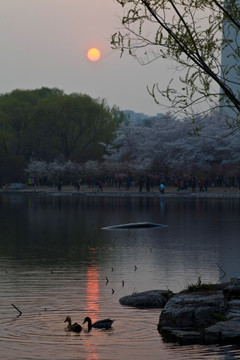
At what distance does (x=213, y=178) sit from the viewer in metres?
128

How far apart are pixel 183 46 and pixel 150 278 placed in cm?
975

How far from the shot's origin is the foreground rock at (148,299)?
2006cm

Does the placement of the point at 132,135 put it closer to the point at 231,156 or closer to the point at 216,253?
the point at 231,156

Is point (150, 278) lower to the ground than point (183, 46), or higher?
lower

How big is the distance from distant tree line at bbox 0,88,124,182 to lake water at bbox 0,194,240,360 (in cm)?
7947

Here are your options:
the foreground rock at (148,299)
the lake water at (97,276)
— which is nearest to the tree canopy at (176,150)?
the lake water at (97,276)

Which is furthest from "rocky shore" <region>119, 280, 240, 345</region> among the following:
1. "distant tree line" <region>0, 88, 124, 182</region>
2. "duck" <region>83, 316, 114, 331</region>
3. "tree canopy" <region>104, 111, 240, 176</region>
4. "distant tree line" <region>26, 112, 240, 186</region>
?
"distant tree line" <region>0, 88, 124, 182</region>

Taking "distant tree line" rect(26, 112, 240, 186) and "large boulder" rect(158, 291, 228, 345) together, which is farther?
"distant tree line" rect(26, 112, 240, 186)

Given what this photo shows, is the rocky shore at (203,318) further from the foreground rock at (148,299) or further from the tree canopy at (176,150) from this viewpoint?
the tree canopy at (176,150)

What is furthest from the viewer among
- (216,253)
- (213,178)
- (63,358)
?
(213,178)

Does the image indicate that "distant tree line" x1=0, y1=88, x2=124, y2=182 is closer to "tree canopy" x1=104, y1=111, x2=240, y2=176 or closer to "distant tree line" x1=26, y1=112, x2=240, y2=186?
"distant tree line" x1=26, y1=112, x2=240, y2=186

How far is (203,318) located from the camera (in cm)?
1722

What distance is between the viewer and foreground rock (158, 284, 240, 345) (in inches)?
640

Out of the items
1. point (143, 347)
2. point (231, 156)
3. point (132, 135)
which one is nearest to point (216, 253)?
point (143, 347)
